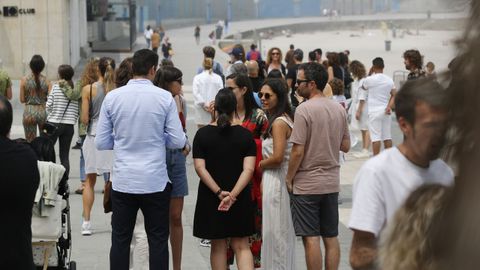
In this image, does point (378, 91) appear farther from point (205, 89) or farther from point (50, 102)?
point (50, 102)

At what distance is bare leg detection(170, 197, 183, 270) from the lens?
7160mm

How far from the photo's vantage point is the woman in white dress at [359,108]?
14.1 m

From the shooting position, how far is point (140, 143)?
6262mm

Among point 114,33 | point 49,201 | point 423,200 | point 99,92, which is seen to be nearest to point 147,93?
point 49,201

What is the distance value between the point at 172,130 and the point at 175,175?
77cm

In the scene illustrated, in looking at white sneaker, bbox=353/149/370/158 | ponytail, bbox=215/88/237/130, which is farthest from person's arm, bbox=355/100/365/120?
ponytail, bbox=215/88/237/130

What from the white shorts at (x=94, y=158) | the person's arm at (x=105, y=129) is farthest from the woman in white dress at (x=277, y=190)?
the white shorts at (x=94, y=158)

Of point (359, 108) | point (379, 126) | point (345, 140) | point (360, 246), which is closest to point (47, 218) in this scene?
point (345, 140)

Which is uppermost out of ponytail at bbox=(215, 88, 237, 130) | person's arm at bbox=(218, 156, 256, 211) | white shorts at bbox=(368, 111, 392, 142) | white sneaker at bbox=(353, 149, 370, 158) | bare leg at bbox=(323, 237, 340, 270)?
ponytail at bbox=(215, 88, 237, 130)

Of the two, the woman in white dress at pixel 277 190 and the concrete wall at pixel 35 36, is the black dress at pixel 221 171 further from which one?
the concrete wall at pixel 35 36

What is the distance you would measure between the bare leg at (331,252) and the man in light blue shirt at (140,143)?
4.09 feet

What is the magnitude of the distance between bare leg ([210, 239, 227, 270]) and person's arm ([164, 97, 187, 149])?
804 mm

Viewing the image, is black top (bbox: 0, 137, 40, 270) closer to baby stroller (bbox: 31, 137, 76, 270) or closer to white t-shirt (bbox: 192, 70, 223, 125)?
baby stroller (bbox: 31, 137, 76, 270)

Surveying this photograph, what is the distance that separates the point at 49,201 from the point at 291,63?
10.6 meters
